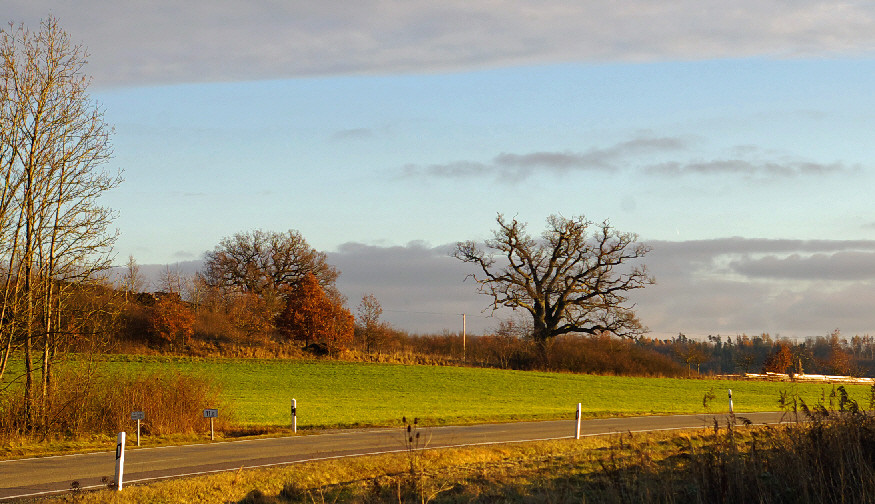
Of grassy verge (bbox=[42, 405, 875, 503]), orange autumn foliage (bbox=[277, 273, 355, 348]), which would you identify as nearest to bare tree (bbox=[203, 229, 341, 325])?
orange autumn foliage (bbox=[277, 273, 355, 348])

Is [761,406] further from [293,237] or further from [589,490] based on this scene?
[293,237]

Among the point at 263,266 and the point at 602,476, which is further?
the point at 263,266

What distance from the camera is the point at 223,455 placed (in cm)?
1884

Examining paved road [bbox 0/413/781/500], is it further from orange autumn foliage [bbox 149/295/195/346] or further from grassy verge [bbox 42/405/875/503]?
orange autumn foliage [bbox 149/295/195/346]

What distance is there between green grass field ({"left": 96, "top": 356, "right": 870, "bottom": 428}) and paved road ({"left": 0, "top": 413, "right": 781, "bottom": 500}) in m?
3.89

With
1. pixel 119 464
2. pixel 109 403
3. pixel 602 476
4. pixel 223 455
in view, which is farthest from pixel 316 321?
pixel 602 476

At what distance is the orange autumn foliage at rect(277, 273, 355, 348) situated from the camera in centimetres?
6981

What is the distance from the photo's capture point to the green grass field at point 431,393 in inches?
1297

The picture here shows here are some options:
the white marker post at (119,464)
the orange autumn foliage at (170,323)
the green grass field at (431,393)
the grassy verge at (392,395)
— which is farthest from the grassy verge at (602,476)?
the orange autumn foliage at (170,323)

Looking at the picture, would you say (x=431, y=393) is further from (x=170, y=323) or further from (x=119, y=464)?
(x=119, y=464)

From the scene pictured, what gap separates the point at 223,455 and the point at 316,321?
168 feet

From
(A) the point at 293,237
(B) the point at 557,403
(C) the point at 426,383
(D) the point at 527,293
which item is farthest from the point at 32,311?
(A) the point at 293,237

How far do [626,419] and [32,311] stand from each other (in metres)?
22.5

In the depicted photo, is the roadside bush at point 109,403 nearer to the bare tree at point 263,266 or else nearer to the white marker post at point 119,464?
the white marker post at point 119,464
